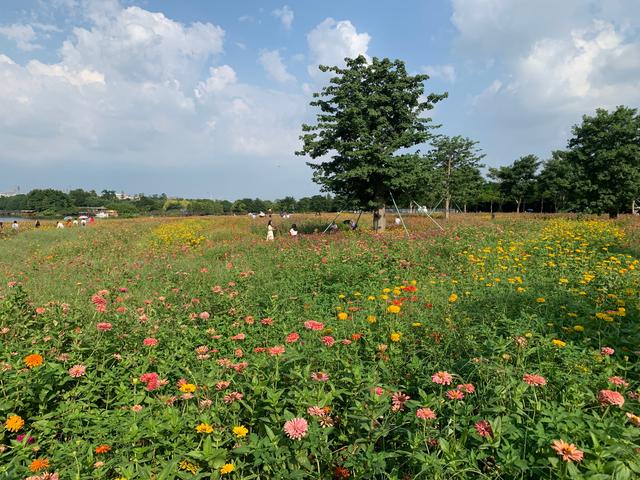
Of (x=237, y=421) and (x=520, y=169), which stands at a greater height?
(x=520, y=169)

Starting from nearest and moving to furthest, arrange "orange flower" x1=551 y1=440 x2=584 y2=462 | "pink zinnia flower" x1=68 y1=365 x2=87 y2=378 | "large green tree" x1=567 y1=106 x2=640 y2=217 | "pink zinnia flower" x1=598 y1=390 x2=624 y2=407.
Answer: "orange flower" x1=551 y1=440 x2=584 y2=462 < "pink zinnia flower" x1=598 y1=390 x2=624 y2=407 < "pink zinnia flower" x1=68 y1=365 x2=87 y2=378 < "large green tree" x1=567 y1=106 x2=640 y2=217

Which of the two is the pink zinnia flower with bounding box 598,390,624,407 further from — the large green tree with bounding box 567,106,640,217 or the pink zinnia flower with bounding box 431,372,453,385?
the large green tree with bounding box 567,106,640,217

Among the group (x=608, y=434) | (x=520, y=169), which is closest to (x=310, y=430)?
(x=608, y=434)

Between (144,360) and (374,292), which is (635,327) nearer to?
(374,292)

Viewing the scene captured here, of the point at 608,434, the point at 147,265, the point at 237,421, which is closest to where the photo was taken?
the point at 608,434

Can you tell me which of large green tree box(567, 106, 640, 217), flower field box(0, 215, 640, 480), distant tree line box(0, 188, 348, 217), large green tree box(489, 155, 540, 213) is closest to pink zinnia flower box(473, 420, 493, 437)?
flower field box(0, 215, 640, 480)

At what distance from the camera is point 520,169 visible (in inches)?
1650

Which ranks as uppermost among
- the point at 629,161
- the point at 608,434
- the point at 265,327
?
the point at 629,161

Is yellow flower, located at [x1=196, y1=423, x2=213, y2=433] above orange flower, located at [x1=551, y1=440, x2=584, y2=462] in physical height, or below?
below

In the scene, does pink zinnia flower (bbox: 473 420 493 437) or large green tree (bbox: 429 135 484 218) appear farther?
large green tree (bbox: 429 135 484 218)

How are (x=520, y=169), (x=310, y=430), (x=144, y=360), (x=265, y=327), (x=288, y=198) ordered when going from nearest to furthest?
(x=310, y=430) < (x=144, y=360) < (x=265, y=327) < (x=520, y=169) < (x=288, y=198)

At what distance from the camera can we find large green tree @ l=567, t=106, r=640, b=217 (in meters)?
20.8

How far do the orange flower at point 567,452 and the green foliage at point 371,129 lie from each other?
1337 cm

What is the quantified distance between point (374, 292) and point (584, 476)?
145 inches
